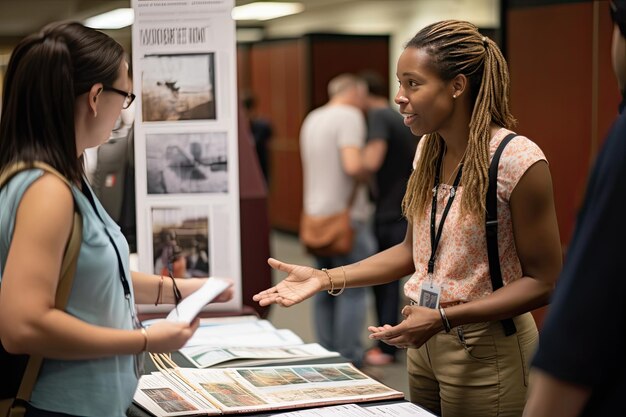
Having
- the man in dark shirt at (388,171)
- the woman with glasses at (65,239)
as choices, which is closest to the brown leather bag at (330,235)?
the man in dark shirt at (388,171)

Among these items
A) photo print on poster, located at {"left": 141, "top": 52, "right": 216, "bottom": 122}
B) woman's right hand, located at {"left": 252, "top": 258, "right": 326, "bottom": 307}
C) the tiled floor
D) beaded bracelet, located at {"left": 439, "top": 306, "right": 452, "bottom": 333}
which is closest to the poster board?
photo print on poster, located at {"left": 141, "top": 52, "right": 216, "bottom": 122}

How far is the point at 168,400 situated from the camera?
6.23 feet

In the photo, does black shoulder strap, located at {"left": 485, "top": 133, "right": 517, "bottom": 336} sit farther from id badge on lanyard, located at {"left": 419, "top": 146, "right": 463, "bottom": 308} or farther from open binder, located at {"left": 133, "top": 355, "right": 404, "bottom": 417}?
open binder, located at {"left": 133, "top": 355, "right": 404, "bottom": 417}

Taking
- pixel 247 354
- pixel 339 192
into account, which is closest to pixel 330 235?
pixel 339 192

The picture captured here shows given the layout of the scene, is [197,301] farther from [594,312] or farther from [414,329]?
[594,312]

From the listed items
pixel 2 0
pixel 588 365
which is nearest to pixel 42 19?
pixel 2 0

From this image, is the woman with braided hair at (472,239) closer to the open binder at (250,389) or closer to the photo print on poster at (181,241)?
the open binder at (250,389)

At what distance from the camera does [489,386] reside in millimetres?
1846

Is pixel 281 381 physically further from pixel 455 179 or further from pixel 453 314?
pixel 455 179

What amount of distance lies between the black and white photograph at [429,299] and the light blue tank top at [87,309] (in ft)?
2.30

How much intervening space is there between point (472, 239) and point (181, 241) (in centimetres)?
122

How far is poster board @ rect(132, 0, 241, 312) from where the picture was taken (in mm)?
2650

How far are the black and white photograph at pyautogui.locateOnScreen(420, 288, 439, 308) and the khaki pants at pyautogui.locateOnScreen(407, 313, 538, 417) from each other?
75mm

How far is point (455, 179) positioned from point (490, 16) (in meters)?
8.90
